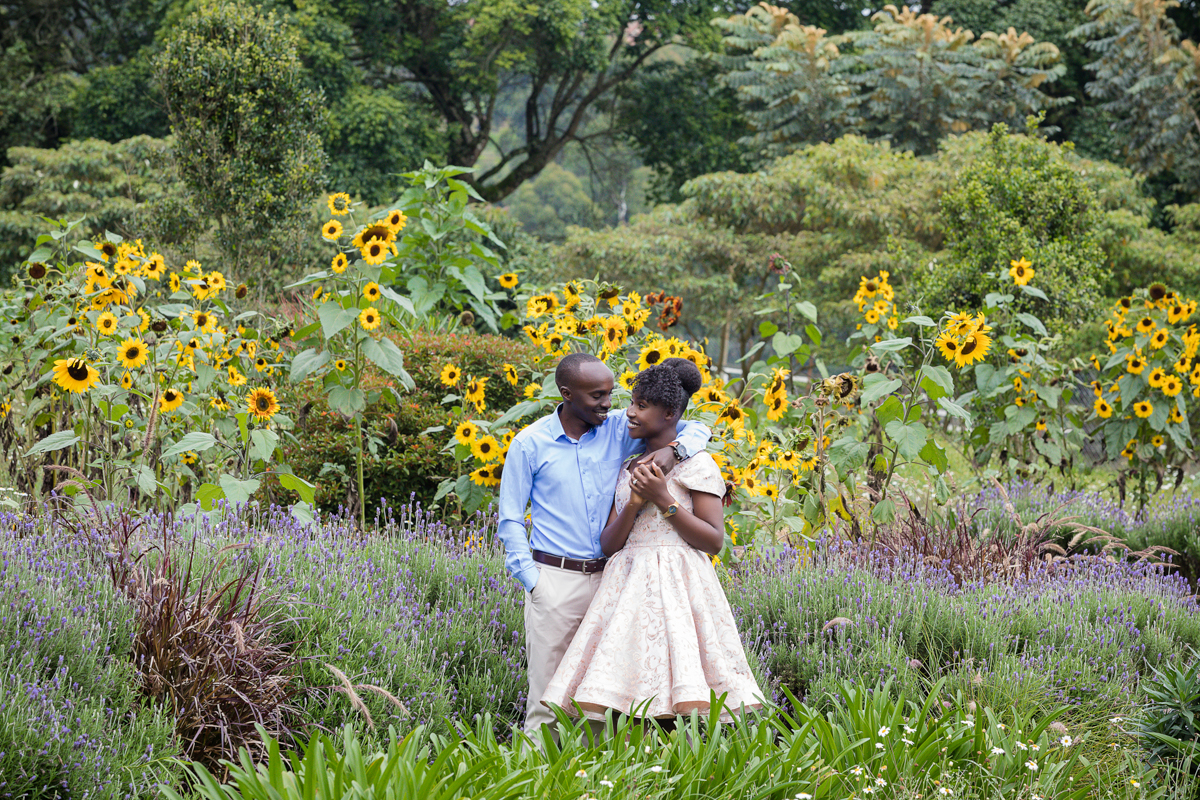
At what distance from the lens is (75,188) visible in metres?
13.9

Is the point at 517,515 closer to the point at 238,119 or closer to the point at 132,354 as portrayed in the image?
the point at 132,354

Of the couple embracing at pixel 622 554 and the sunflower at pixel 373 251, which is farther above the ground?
the sunflower at pixel 373 251

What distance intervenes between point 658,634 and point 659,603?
0.27 ft

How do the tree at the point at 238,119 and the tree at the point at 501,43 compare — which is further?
the tree at the point at 501,43

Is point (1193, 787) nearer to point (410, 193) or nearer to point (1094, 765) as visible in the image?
point (1094, 765)

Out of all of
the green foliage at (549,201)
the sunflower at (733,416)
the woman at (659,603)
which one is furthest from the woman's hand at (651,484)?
the green foliage at (549,201)

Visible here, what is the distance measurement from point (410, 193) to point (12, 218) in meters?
11.4

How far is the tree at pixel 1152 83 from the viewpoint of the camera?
55.7 ft

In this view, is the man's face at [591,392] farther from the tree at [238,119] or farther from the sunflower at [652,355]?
the tree at [238,119]

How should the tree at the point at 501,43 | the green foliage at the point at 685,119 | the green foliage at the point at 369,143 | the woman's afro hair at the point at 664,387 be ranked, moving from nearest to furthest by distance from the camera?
the woman's afro hair at the point at 664,387, the green foliage at the point at 369,143, the tree at the point at 501,43, the green foliage at the point at 685,119

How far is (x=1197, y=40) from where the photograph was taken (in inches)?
758

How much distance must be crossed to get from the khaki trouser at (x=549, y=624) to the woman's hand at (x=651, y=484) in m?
0.33

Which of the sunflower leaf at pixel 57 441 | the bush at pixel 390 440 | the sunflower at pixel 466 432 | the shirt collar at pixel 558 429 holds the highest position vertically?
the shirt collar at pixel 558 429

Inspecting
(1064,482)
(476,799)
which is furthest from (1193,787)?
(1064,482)
